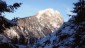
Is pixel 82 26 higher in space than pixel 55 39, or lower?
lower

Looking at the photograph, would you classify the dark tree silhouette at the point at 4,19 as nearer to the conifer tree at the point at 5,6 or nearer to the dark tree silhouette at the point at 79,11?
the conifer tree at the point at 5,6

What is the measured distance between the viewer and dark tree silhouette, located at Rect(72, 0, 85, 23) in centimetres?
2372

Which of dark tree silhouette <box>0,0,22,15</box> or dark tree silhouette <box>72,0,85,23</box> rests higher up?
dark tree silhouette <box>72,0,85,23</box>

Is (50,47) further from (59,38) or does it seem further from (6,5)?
(6,5)

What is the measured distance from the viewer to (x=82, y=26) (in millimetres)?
24625

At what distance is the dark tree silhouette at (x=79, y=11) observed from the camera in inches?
934

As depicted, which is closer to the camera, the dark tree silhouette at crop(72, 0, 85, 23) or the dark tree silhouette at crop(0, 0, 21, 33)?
the dark tree silhouette at crop(0, 0, 21, 33)

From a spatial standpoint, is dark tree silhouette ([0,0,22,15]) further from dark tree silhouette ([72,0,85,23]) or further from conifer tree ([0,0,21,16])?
dark tree silhouette ([72,0,85,23])

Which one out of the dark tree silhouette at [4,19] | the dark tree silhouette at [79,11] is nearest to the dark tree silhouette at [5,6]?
the dark tree silhouette at [4,19]

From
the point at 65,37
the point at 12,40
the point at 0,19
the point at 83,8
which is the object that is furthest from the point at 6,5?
the point at 65,37

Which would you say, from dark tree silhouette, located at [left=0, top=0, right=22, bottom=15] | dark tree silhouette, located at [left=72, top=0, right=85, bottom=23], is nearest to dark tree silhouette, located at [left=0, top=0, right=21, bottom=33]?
dark tree silhouette, located at [left=0, top=0, right=22, bottom=15]

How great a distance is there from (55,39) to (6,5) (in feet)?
130

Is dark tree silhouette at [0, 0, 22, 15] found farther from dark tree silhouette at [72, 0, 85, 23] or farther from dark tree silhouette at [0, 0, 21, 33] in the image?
dark tree silhouette at [72, 0, 85, 23]

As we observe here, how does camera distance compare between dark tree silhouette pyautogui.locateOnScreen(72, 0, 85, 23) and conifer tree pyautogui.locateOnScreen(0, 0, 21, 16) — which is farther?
dark tree silhouette pyautogui.locateOnScreen(72, 0, 85, 23)
